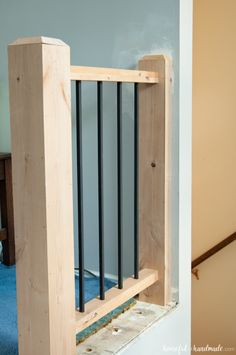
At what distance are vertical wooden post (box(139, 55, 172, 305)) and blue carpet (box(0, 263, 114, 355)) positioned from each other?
22 centimetres

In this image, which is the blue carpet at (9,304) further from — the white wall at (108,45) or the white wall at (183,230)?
the white wall at (183,230)

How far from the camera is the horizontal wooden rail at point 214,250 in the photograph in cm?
270

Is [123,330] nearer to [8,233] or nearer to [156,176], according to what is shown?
[156,176]

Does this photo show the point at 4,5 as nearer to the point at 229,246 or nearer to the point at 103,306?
the point at 103,306

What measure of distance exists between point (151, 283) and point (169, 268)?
0.31 feet

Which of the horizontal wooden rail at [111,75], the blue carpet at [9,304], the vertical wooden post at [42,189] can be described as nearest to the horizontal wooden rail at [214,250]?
the blue carpet at [9,304]

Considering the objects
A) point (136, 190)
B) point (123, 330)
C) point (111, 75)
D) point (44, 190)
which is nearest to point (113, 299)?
point (123, 330)

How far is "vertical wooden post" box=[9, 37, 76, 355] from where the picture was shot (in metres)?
1.06

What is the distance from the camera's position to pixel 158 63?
63.9 inches

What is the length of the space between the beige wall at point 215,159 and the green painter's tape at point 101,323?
116 centimetres

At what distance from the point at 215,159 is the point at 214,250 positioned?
20.9 inches

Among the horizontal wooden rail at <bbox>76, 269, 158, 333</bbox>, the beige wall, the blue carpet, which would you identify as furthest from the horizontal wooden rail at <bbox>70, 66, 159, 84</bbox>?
the beige wall

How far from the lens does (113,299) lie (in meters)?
1.46

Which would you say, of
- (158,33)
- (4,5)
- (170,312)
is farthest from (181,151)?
(4,5)
